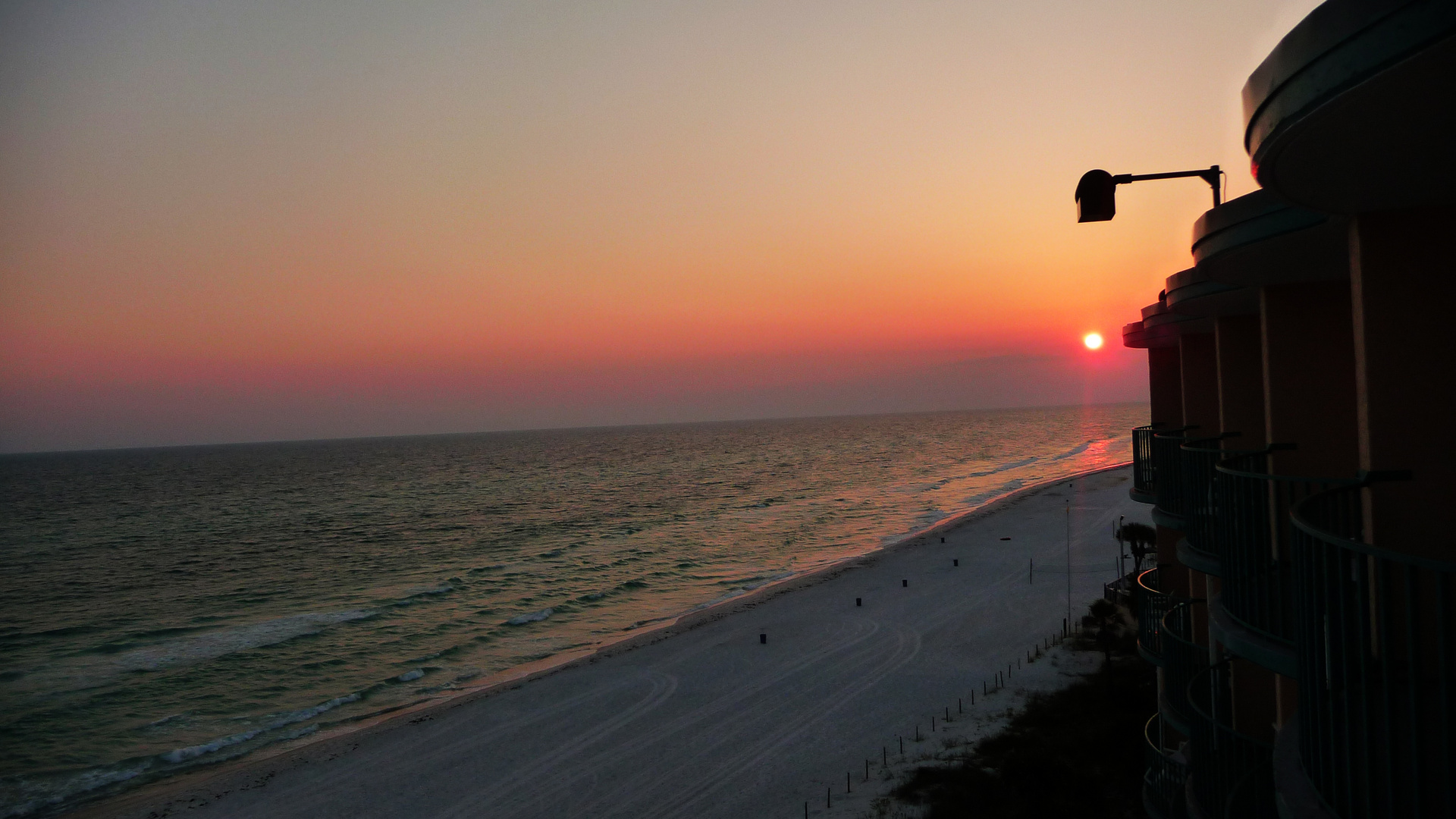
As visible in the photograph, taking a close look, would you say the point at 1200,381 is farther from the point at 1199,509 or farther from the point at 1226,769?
the point at 1226,769

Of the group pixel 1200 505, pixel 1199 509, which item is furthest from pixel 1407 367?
pixel 1199 509

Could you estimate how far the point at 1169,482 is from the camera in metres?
12.6

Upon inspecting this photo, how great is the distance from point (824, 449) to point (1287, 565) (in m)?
191

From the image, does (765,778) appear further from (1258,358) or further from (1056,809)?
(1258,358)

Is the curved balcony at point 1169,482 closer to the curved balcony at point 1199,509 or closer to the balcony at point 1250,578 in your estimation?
the curved balcony at point 1199,509

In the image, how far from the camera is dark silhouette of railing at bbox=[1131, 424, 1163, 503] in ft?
50.8

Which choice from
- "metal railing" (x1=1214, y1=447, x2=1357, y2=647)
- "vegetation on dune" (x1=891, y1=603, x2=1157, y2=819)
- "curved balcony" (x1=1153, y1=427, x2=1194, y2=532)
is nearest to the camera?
"metal railing" (x1=1214, y1=447, x2=1357, y2=647)

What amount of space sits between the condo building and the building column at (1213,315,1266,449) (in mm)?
1074

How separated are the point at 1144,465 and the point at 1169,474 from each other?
4.36 metres

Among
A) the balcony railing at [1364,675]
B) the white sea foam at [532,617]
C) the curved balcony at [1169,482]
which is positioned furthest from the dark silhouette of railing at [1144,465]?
the white sea foam at [532,617]

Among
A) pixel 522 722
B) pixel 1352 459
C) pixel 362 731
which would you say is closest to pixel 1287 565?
pixel 1352 459

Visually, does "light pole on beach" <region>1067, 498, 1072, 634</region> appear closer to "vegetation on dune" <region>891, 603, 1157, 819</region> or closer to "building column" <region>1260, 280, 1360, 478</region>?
"vegetation on dune" <region>891, 603, 1157, 819</region>

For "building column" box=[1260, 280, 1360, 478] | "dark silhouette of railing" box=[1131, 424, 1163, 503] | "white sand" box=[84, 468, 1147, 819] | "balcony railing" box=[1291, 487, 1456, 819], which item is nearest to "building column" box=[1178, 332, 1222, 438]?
"dark silhouette of railing" box=[1131, 424, 1163, 503]

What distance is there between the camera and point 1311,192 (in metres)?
4.38
